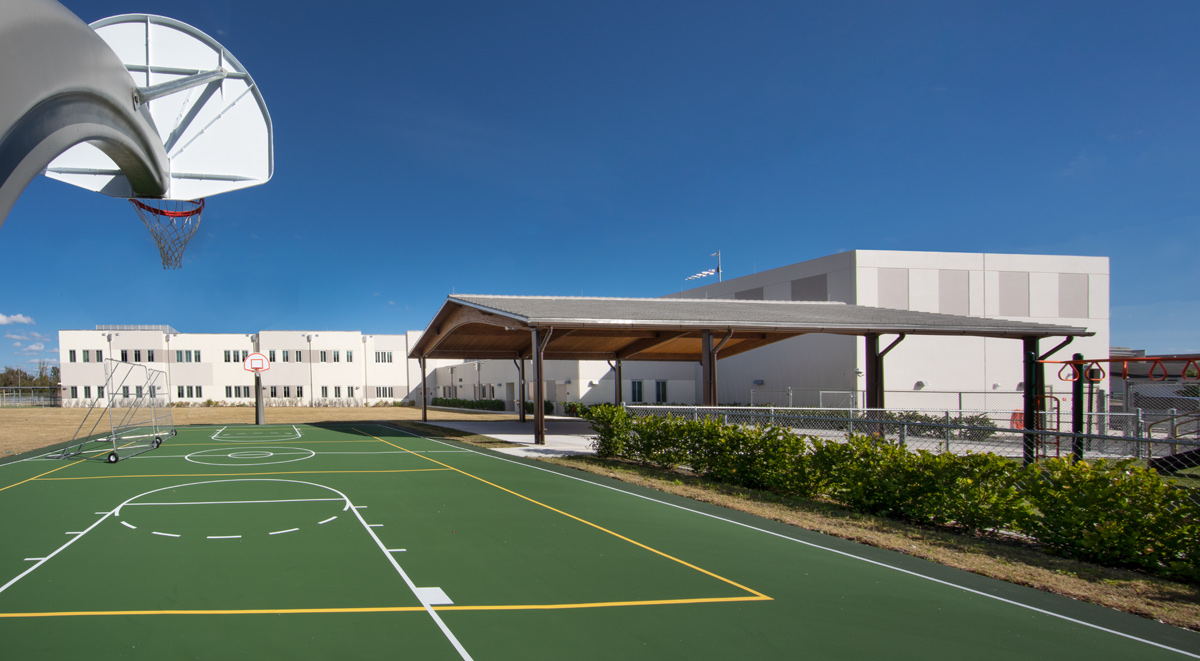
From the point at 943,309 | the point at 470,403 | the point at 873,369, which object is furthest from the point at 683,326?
the point at 470,403

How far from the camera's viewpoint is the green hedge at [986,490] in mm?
6867

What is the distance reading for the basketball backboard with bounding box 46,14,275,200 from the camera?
447 cm

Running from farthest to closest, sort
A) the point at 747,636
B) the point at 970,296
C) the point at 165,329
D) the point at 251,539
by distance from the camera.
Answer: the point at 165,329
the point at 970,296
the point at 251,539
the point at 747,636

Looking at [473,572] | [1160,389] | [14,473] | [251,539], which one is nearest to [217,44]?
[473,572]

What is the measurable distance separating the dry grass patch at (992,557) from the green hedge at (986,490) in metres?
0.24

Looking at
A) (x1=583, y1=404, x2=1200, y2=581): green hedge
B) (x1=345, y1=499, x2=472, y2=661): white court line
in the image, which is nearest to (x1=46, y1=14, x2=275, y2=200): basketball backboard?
(x1=345, y1=499, x2=472, y2=661): white court line

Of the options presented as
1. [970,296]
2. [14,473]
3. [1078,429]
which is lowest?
[14,473]

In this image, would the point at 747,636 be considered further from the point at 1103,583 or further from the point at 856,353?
the point at 856,353

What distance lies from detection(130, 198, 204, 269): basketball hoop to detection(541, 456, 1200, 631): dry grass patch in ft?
28.5

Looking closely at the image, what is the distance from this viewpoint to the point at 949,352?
101ft

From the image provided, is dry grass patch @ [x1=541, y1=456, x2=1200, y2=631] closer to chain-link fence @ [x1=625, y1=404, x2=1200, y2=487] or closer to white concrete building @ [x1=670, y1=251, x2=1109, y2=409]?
chain-link fence @ [x1=625, y1=404, x2=1200, y2=487]

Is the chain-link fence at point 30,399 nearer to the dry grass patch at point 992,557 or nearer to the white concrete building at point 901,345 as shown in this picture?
the white concrete building at point 901,345

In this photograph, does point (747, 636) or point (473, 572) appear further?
point (473, 572)

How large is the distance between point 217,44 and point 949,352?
3284 centimetres
